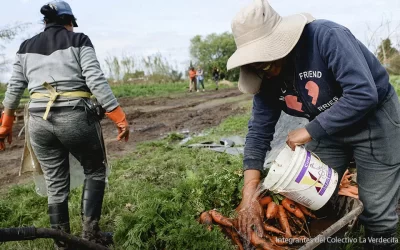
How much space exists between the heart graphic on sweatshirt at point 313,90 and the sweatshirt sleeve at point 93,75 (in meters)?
1.58

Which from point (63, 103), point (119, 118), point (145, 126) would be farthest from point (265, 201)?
point (145, 126)

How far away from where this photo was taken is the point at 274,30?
7.14ft

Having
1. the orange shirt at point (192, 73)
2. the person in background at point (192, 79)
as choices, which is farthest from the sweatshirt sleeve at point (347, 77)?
the orange shirt at point (192, 73)

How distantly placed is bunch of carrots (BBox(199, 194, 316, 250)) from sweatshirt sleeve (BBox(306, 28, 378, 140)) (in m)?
0.80

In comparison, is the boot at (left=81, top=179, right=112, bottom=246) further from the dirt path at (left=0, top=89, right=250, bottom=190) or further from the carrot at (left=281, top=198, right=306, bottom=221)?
the dirt path at (left=0, top=89, right=250, bottom=190)

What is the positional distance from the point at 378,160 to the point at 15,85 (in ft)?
9.33

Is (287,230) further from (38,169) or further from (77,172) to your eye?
(38,169)

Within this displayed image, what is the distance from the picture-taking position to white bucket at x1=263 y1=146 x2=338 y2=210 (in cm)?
217

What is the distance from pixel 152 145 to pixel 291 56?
530 centimetres

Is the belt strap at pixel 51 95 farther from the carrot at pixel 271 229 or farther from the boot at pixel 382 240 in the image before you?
the boot at pixel 382 240

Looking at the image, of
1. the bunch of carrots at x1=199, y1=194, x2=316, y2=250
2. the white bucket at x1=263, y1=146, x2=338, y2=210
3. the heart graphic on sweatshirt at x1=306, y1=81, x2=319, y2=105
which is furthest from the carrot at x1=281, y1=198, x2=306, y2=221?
the heart graphic on sweatshirt at x1=306, y1=81, x2=319, y2=105

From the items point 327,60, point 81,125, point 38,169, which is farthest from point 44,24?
point 327,60

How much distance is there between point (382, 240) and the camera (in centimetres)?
249

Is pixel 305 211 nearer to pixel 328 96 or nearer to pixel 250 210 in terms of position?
pixel 250 210
